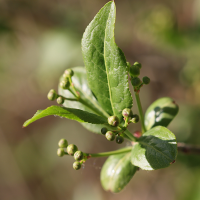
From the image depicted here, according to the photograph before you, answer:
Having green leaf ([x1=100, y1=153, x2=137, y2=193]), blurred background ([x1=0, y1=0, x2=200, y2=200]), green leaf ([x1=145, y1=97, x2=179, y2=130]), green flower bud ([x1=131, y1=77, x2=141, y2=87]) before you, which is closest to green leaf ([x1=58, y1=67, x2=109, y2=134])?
green leaf ([x1=100, y1=153, x2=137, y2=193])

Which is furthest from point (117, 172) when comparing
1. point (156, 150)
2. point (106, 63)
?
point (106, 63)

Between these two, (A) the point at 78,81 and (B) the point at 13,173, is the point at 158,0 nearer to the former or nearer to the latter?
(A) the point at 78,81

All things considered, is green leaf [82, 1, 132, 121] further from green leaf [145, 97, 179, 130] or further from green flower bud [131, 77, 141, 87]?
green leaf [145, 97, 179, 130]

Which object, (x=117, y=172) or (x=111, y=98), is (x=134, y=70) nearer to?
(x=111, y=98)

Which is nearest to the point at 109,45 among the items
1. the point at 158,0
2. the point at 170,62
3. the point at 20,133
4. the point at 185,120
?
the point at 185,120

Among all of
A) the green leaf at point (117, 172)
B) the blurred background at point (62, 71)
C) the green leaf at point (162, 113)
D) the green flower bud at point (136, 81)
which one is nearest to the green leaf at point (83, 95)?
the green leaf at point (117, 172)
